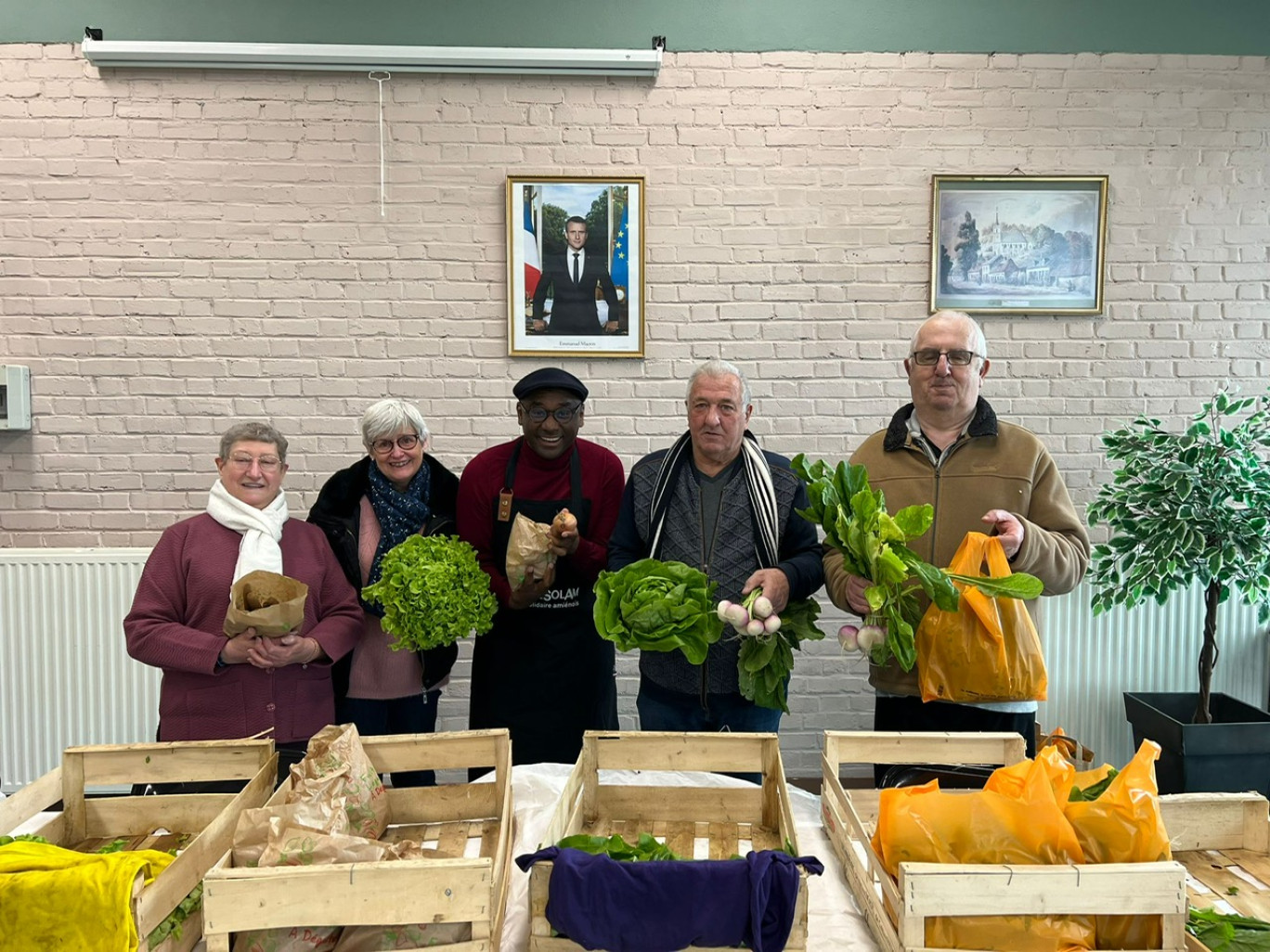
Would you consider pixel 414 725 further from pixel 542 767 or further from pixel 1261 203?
pixel 1261 203

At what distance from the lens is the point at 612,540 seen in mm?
2482

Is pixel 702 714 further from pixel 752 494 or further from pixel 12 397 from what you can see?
pixel 12 397

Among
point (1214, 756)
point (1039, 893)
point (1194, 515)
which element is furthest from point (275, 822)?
point (1214, 756)

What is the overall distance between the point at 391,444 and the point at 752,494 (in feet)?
3.55

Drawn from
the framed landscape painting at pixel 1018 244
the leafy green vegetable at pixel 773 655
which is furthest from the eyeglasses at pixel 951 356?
the framed landscape painting at pixel 1018 244

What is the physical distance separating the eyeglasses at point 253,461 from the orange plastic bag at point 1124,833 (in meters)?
2.15

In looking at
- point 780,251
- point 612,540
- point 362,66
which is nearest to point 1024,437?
point 612,540

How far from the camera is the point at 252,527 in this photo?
97.4 inches

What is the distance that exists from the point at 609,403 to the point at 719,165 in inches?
44.1

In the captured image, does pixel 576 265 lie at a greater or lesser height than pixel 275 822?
greater

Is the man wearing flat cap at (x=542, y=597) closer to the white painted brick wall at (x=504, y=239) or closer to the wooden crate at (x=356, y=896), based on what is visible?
→ the white painted brick wall at (x=504, y=239)

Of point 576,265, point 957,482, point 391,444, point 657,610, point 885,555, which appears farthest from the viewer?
point 576,265

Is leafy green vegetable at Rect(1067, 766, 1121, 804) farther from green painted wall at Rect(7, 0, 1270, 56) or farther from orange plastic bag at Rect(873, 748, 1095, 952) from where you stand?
green painted wall at Rect(7, 0, 1270, 56)

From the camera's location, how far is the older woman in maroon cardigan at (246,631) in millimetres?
2314
